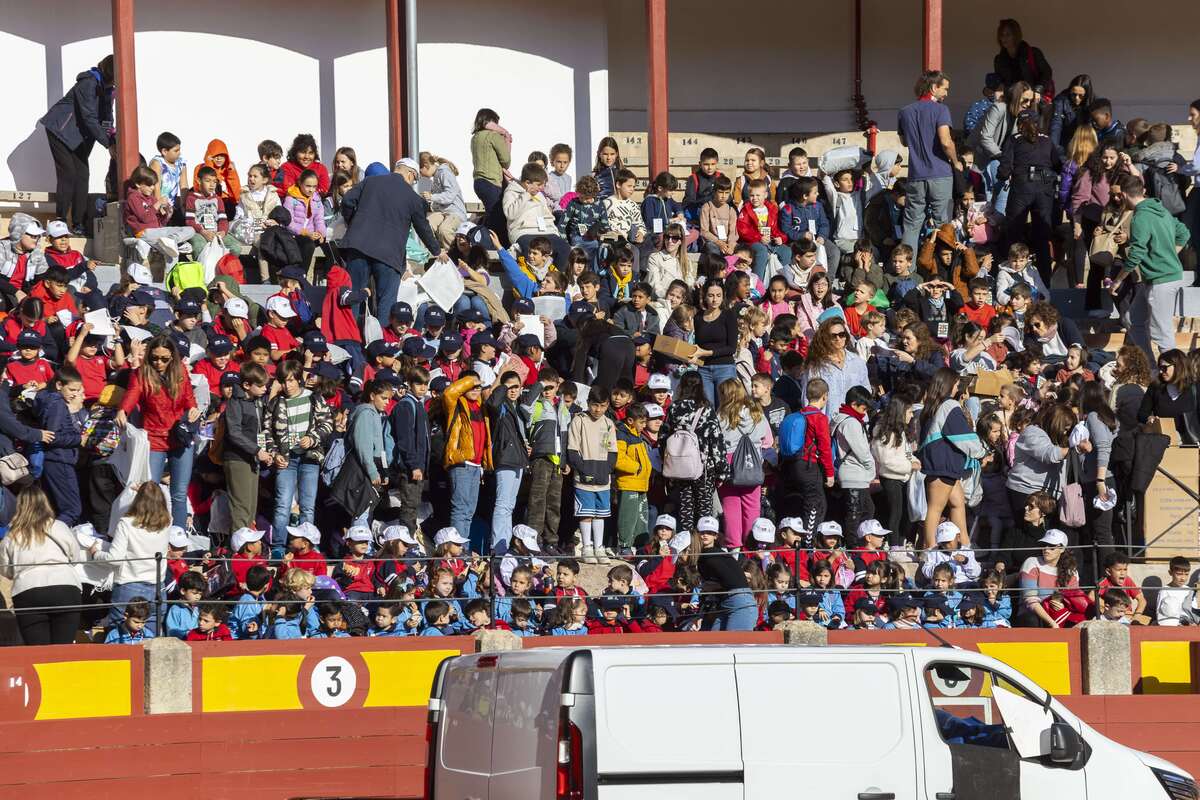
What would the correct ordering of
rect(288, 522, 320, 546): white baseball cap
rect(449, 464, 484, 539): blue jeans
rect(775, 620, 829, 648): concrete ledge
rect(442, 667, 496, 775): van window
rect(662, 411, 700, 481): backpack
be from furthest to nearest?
1. rect(662, 411, 700, 481): backpack
2. rect(449, 464, 484, 539): blue jeans
3. rect(775, 620, 829, 648): concrete ledge
4. rect(288, 522, 320, 546): white baseball cap
5. rect(442, 667, 496, 775): van window

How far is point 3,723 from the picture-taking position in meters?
14.0

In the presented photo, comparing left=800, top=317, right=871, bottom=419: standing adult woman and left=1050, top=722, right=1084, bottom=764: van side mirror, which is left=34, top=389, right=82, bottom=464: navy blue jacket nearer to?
left=800, top=317, right=871, bottom=419: standing adult woman

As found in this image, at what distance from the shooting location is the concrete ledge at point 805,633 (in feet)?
51.4

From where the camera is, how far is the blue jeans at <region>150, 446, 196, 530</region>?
15.9 meters

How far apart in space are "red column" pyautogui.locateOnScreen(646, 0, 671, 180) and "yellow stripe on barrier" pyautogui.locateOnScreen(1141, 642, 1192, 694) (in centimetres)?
865

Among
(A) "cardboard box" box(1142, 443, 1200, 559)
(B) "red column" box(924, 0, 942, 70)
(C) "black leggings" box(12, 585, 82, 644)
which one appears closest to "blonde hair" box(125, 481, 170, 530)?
(C) "black leggings" box(12, 585, 82, 644)

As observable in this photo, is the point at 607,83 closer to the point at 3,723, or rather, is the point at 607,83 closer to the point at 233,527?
the point at 233,527

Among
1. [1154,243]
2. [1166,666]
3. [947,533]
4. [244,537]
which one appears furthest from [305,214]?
[1166,666]

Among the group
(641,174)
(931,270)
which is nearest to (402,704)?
(931,270)

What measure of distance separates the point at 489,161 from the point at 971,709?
1039 cm

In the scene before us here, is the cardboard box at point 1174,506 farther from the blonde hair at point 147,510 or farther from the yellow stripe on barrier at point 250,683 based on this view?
the blonde hair at point 147,510

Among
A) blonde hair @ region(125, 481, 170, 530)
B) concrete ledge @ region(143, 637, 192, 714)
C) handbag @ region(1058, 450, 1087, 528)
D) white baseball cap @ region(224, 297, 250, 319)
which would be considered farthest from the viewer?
white baseball cap @ region(224, 297, 250, 319)

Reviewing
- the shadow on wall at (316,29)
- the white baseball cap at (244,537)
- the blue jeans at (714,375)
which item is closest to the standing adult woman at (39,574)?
the white baseball cap at (244,537)

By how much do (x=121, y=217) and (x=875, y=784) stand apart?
1126 cm
